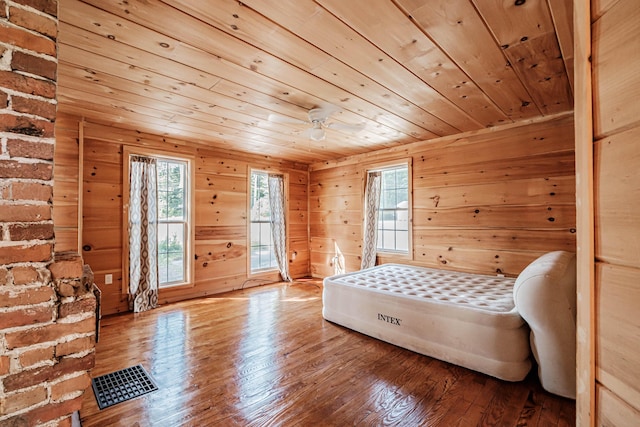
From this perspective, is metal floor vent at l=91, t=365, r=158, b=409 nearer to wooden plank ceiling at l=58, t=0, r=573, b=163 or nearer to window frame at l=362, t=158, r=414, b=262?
wooden plank ceiling at l=58, t=0, r=573, b=163

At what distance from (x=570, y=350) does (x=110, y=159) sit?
4.93 metres

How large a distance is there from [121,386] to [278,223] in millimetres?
3575

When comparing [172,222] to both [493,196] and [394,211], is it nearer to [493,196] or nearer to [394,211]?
[394,211]

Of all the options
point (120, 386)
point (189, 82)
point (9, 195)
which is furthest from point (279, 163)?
point (9, 195)

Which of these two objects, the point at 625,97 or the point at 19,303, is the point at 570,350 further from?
the point at 19,303

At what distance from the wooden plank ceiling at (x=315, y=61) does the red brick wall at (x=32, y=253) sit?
60 cm

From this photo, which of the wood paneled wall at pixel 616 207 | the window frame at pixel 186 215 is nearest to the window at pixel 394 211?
the window frame at pixel 186 215

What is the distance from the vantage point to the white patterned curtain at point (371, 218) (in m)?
4.97

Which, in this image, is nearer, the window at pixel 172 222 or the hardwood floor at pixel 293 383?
the hardwood floor at pixel 293 383

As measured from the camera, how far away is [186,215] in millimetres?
4438

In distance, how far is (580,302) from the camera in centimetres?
78

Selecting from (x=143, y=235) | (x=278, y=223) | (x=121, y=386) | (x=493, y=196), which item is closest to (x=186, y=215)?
(x=143, y=235)

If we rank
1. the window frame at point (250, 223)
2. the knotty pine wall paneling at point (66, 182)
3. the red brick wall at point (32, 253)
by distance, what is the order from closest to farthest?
the red brick wall at point (32, 253), the knotty pine wall paneling at point (66, 182), the window frame at point (250, 223)

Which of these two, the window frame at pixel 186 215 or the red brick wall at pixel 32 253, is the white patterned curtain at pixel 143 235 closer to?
the window frame at pixel 186 215
